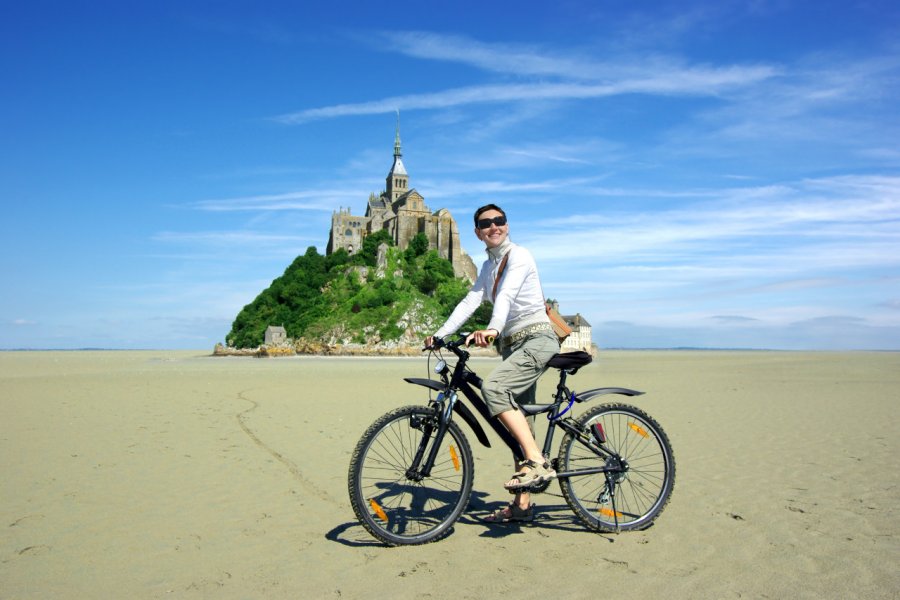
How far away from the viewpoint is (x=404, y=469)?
4629 mm

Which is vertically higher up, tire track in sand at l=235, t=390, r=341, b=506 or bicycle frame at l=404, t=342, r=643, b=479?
bicycle frame at l=404, t=342, r=643, b=479

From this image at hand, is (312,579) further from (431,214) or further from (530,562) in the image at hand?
(431,214)

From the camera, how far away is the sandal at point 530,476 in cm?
438

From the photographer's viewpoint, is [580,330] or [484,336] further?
[580,330]

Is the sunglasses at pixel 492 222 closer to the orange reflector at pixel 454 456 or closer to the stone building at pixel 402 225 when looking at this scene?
the orange reflector at pixel 454 456

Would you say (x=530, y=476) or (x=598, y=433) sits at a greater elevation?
(x=598, y=433)

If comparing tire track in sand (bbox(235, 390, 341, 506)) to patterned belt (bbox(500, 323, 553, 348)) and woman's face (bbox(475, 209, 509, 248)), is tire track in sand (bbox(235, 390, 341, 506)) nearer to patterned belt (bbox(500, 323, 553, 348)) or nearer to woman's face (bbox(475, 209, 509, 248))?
patterned belt (bbox(500, 323, 553, 348))

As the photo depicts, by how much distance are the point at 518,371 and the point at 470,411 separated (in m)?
0.46

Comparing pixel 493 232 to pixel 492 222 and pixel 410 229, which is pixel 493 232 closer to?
pixel 492 222

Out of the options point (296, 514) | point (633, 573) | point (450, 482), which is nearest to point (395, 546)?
point (450, 482)

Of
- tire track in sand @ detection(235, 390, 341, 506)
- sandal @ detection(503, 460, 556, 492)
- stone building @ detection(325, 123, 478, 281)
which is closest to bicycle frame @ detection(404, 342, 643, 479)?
sandal @ detection(503, 460, 556, 492)

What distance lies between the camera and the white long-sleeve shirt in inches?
180

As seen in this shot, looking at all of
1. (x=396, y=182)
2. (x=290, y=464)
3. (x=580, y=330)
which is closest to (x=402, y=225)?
(x=396, y=182)

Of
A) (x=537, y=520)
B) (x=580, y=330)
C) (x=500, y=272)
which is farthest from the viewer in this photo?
(x=580, y=330)
